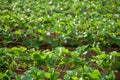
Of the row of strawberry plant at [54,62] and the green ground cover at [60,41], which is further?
the row of strawberry plant at [54,62]

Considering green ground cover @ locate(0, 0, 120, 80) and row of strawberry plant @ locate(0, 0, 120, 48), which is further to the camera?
row of strawberry plant @ locate(0, 0, 120, 48)

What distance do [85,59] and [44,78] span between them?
984 millimetres

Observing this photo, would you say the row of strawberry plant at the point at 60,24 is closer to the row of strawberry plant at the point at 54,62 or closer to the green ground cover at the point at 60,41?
the green ground cover at the point at 60,41

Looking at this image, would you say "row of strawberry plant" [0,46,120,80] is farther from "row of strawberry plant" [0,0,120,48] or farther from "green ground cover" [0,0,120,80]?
"row of strawberry plant" [0,0,120,48]

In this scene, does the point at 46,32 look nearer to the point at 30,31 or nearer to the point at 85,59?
the point at 30,31

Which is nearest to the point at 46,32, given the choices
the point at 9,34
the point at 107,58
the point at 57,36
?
the point at 57,36

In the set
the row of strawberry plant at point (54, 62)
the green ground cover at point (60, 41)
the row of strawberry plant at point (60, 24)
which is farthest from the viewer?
the row of strawberry plant at point (60, 24)

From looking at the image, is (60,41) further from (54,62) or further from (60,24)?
(54,62)

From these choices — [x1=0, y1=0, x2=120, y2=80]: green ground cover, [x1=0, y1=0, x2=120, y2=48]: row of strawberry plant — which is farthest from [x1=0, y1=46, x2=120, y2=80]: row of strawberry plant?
[x1=0, y1=0, x2=120, y2=48]: row of strawberry plant

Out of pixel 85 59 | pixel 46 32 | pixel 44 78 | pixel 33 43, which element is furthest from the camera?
pixel 46 32

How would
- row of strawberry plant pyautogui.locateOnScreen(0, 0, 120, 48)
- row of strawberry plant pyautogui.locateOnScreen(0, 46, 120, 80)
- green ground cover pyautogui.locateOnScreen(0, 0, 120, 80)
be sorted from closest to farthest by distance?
green ground cover pyautogui.locateOnScreen(0, 0, 120, 80)
row of strawberry plant pyautogui.locateOnScreen(0, 46, 120, 80)
row of strawberry plant pyautogui.locateOnScreen(0, 0, 120, 48)

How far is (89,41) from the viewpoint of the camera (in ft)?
17.6

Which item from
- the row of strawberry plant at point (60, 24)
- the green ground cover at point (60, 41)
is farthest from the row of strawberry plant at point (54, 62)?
the row of strawberry plant at point (60, 24)

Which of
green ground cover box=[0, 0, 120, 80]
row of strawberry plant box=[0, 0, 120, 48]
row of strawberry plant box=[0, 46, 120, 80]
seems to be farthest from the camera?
row of strawberry plant box=[0, 0, 120, 48]
